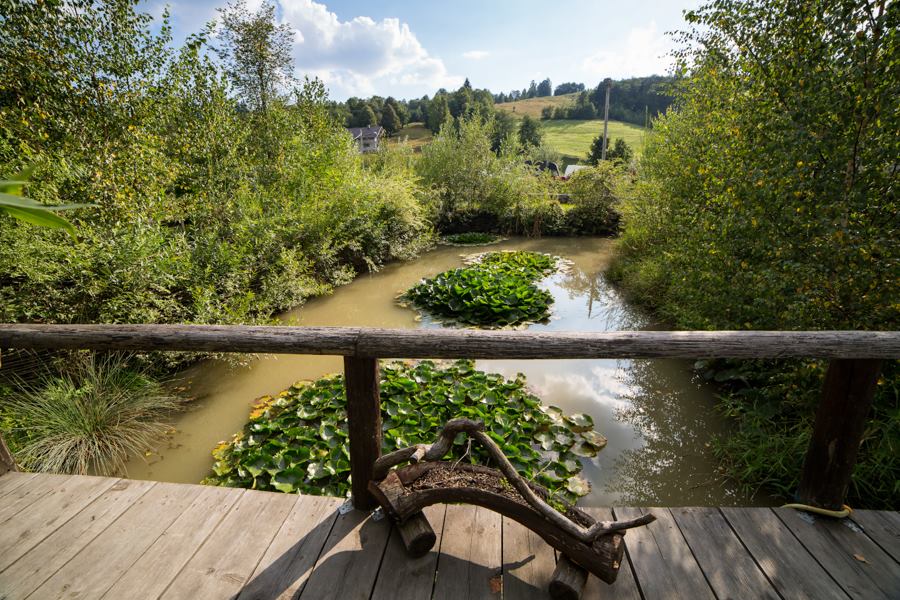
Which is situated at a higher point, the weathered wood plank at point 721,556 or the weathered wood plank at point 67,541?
the weathered wood plank at point 721,556

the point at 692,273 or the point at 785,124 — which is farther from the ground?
the point at 785,124

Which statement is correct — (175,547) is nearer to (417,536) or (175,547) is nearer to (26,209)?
(417,536)

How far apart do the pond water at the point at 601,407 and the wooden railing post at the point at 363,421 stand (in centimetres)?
207

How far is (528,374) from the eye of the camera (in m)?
5.12

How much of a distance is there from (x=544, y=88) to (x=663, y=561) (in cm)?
10232

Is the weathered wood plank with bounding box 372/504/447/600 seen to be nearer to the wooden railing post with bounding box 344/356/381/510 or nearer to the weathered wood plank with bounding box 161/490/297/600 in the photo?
the wooden railing post with bounding box 344/356/381/510

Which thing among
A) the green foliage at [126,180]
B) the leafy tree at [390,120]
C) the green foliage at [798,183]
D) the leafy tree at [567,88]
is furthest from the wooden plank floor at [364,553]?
the leafy tree at [567,88]

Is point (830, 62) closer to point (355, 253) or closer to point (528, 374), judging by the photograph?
point (528, 374)

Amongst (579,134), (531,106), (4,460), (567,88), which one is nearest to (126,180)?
(4,460)

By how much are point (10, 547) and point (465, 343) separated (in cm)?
203

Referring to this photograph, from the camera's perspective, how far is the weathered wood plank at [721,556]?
1.56m

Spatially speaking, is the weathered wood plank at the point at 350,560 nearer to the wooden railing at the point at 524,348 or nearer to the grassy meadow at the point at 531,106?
the wooden railing at the point at 524,348

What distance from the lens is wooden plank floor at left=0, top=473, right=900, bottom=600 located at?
1.55 metres

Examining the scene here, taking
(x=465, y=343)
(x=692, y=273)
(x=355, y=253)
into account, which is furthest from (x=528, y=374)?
(x=355, y=253)
